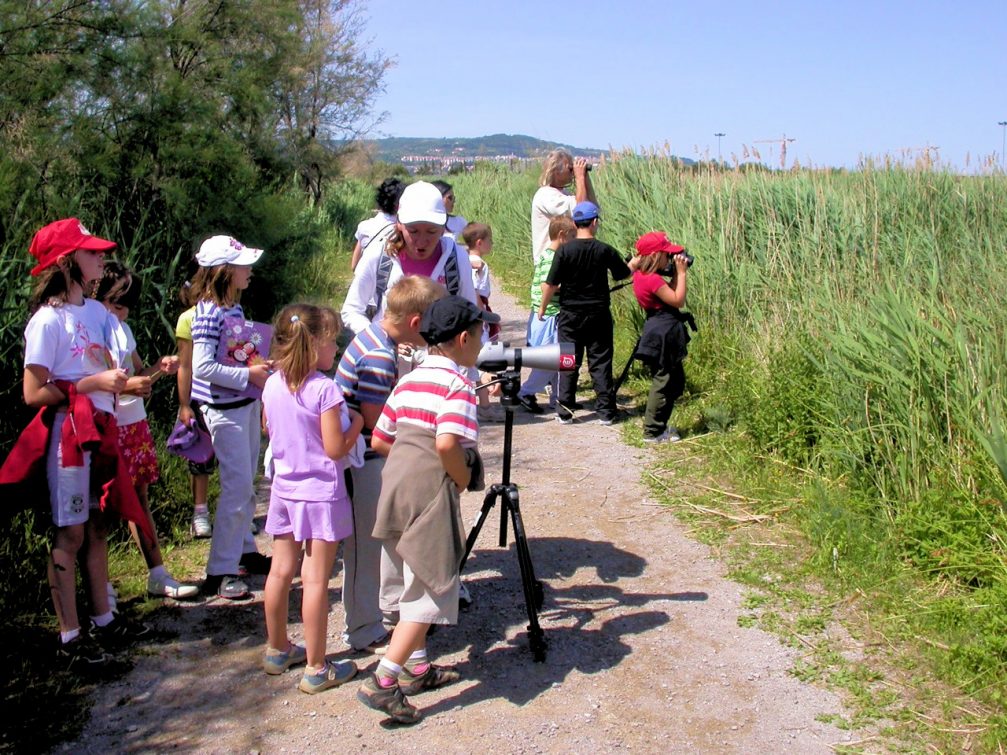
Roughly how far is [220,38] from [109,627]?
5895 mm

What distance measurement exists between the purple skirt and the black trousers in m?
4.15

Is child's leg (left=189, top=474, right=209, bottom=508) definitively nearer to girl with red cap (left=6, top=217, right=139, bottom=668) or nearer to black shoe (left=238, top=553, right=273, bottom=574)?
black shoe (left=238, top=553, right=273, bottom=574)

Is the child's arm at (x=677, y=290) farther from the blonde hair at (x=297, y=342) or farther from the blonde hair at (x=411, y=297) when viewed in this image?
the blonde hair at (x=297, y=342)

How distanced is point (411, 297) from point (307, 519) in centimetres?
95

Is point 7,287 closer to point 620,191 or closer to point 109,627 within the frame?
point 109,627

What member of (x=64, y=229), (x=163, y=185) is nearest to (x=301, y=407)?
(x=64, y=229)

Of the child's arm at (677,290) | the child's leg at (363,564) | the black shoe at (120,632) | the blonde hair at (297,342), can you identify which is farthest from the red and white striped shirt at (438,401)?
the child's arm at (677,290)

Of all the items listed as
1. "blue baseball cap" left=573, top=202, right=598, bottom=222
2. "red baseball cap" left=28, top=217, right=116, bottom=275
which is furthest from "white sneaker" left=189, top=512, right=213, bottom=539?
"blue baseball cap" left=573, top=202, right=598, bottom=222

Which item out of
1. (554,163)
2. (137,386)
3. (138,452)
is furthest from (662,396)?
(137,386)

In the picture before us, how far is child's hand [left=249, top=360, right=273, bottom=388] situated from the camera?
14.8 ft

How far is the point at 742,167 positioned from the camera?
11406mm

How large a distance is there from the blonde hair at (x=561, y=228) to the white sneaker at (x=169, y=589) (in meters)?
4.47

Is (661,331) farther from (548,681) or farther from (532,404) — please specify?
(548,681)

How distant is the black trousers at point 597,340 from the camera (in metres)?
7.75
